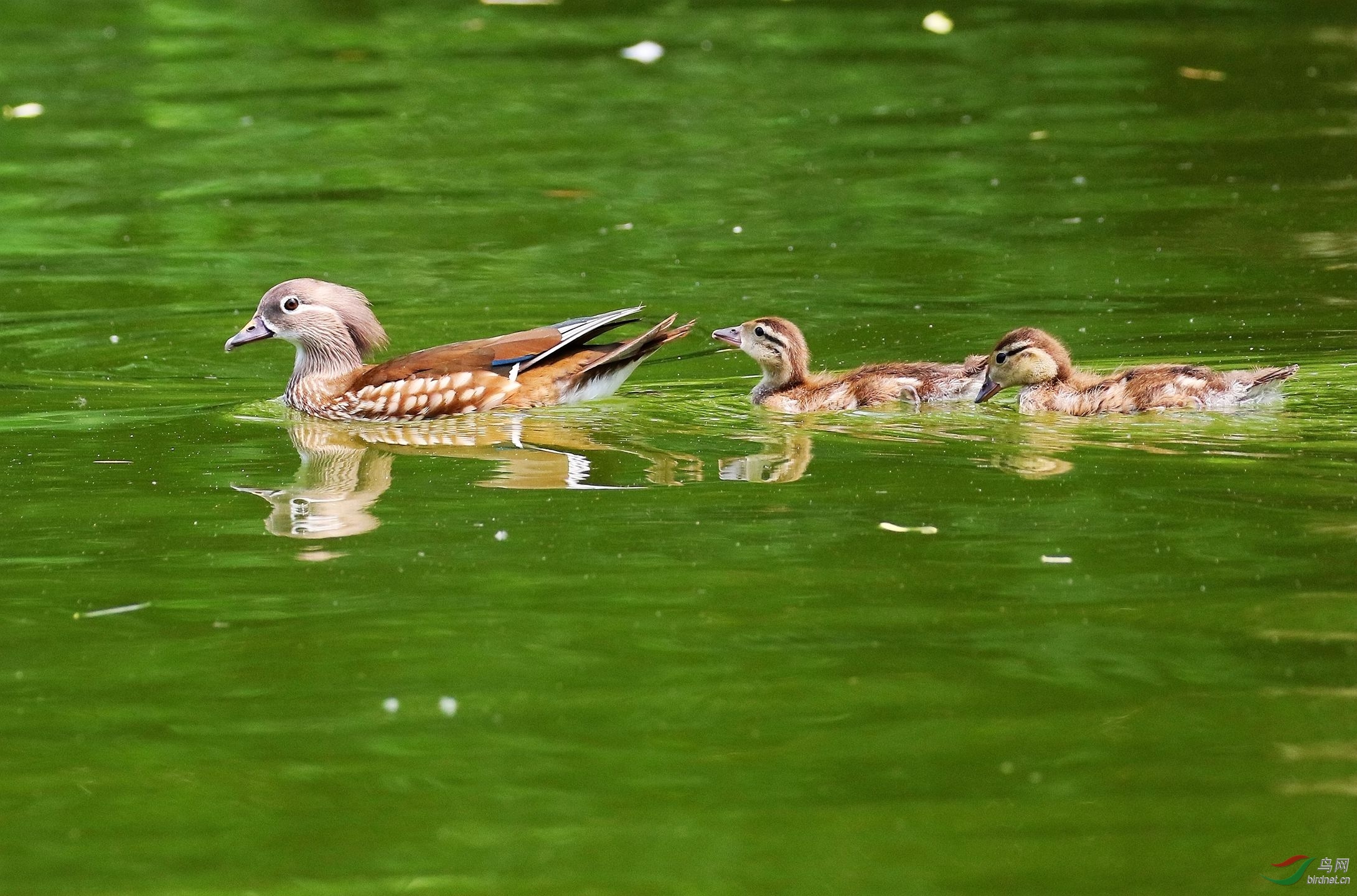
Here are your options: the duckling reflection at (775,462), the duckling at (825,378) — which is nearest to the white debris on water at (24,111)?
the duckling at (825,378)

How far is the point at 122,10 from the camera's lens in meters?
20.7

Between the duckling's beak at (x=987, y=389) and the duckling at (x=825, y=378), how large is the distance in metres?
0.06

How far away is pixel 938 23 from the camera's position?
19.8 meters

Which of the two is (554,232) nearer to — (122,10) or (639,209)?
(639,209)

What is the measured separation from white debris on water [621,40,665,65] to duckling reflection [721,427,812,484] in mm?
9865

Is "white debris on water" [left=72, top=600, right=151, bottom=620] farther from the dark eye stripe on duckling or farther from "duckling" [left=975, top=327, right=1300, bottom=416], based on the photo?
"duckling" [left=975, top=327, right=1300, bottom=416]

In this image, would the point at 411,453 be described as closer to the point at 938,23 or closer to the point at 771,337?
the point at 771,337

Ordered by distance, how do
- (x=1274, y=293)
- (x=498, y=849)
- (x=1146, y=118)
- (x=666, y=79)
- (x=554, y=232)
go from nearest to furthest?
1. (x=498, y=849)
2. (x=1274, y=293)
3. (x=554, y=232)
4. (x=1146, y=118)
5. (x=666, y=79)

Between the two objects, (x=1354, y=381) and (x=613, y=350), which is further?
(x=613, y=350)

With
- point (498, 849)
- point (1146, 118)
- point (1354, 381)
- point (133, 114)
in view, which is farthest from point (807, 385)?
point (133, 114)

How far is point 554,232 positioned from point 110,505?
6.04 m

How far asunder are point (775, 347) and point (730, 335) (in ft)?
0.98

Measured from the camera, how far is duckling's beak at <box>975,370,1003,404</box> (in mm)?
9391

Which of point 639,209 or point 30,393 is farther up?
point 639,209
